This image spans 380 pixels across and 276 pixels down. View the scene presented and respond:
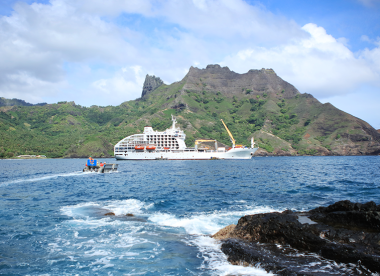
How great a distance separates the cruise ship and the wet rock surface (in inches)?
3275

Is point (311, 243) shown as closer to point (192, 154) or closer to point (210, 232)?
point (210, 232)

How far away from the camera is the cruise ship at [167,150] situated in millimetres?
93875

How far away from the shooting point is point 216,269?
7.43 metres

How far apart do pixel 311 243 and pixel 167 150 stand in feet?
292

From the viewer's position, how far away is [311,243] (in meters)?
7.96

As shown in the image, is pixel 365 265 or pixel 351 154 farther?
pixel 351 154

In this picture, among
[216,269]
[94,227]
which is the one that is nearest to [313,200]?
[216,269]

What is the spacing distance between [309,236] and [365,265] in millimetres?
1693

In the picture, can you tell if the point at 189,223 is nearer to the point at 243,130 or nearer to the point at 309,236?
the point at 309,236

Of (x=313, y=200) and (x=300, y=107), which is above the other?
(x=300, y=107)

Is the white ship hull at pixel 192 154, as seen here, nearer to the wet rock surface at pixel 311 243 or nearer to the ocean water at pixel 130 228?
the ocean water at pixel 130 228

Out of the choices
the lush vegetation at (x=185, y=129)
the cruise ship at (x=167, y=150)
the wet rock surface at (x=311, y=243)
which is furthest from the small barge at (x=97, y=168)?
the lush vegetation at (x=185, y=129)

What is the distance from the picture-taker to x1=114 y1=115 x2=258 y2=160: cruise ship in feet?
308

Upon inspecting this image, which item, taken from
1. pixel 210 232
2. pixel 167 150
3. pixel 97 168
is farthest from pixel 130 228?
pixel 167 150
